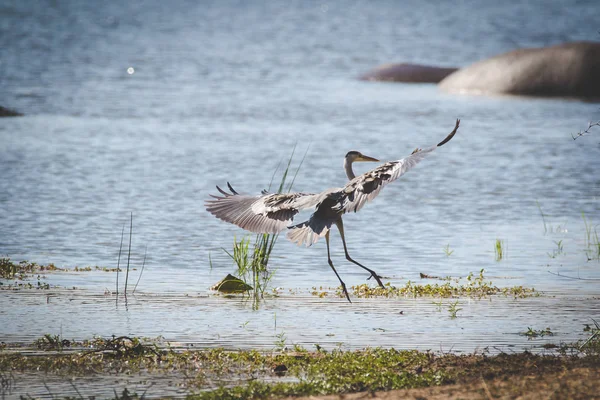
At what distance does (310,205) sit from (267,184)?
7453 mm

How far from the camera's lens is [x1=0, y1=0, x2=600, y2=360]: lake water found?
8852 millimetres

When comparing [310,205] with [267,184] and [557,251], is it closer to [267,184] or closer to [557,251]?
[557,251]

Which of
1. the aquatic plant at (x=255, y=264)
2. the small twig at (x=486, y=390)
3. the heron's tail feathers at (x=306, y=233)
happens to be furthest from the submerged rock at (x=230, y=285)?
the small twig at (x=486, y=390)

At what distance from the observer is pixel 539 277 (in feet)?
35.0

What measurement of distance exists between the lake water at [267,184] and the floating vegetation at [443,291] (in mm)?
234

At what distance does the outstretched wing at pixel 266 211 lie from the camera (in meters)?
8.98

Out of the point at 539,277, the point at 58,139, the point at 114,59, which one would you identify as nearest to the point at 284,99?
the point at 58,139

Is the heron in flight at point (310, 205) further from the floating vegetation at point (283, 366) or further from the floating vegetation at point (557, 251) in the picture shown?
the floating vegetation at point (557, 251)

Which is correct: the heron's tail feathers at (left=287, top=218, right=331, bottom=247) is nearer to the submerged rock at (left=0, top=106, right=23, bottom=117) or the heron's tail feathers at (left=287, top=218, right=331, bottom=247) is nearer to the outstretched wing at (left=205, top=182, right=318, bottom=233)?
the outstretched wing at (left=205, top=182, right=318, bottom=233)

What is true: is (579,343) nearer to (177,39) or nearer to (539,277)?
(539,277)

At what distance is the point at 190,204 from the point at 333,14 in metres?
54.2

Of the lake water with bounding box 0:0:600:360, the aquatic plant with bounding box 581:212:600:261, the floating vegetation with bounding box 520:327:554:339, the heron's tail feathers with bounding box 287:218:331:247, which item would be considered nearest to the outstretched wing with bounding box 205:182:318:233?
the heron's tail feathers with bounding box 287:218:331:247

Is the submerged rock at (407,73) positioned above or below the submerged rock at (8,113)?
above

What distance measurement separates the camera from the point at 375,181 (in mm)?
8156
